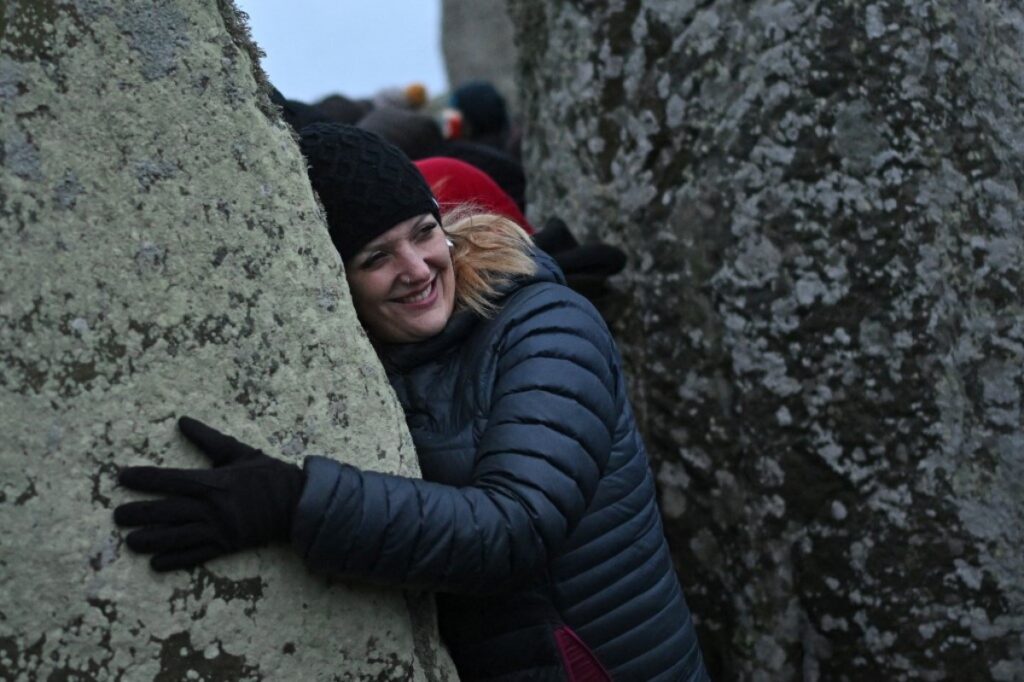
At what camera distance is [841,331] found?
3541 millimetres

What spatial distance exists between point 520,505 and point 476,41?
16562 mm

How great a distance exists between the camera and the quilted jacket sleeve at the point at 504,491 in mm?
2213

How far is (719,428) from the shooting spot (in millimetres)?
3773

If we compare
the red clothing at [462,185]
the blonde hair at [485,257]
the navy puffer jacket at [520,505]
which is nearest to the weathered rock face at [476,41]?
the red clothing at [462,185]

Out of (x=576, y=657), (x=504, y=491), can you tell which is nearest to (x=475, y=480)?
(x=504, y=491)

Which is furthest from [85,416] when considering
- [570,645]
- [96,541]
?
[570,645]

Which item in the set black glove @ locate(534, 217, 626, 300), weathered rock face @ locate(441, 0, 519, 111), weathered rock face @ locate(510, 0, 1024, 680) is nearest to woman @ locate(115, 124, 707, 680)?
weathered rock face @ locate(510, 0, 1024, 680)

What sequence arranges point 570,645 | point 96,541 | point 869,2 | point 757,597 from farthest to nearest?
point 757,597, point 869,2, point 570,645, point 96,541

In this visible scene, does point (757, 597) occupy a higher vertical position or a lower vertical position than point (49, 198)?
lower

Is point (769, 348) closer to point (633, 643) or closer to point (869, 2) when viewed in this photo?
point (869, 2)

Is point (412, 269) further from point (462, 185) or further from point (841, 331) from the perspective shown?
point (462, 185)

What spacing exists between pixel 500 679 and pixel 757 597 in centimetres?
139

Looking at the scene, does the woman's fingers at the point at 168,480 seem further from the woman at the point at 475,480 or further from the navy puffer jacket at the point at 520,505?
the navy puffer jacket at the point at 520,505

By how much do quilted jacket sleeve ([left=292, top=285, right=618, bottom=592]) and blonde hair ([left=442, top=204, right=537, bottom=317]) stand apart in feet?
0.41
